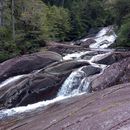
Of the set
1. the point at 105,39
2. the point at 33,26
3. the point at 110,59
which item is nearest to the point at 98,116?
the point at 110,59

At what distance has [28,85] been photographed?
25812 millimetres

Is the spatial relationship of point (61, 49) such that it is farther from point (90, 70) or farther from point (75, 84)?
point (75, 84)

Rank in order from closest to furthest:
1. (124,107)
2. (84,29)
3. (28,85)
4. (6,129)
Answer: (124,107), (6,129), (28,85), (84,29)

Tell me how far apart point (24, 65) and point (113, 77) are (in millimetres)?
9762

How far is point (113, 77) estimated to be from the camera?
75.6 feet

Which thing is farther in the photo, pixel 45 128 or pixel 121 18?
pixel 121 18

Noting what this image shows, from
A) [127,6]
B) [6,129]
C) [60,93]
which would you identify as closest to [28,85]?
[60,93]

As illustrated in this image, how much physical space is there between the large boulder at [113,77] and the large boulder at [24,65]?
8222mm

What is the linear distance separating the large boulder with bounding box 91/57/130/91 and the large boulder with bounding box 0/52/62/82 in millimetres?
8222

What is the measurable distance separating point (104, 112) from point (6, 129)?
5.80 metres

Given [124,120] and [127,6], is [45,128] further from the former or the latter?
[127,6]

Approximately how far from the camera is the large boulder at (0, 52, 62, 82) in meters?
29.8

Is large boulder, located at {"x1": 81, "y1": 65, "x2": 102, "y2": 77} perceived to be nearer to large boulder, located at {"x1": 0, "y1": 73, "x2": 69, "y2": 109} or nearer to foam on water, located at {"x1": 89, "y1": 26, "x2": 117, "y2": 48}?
large boulder, located at {"x1": 0, "y1": 73, "x2": 69, "y2": 109}

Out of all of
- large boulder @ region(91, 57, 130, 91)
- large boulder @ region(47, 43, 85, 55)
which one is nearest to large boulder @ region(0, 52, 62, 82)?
large boulder @ region(91, 57, 130, 91)
